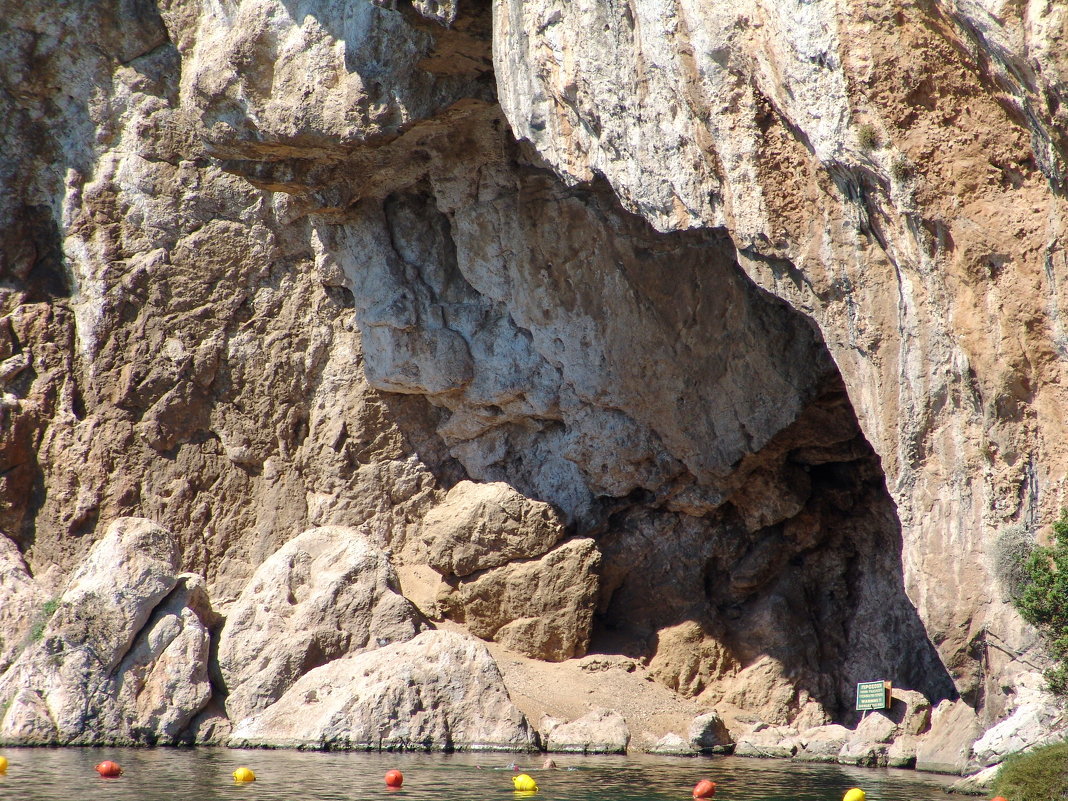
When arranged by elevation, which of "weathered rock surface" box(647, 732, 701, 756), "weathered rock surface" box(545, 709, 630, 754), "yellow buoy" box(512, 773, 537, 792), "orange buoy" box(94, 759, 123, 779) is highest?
"yellow buoy" box(512, 773, 537, 792)

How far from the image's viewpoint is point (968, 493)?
18.1 metres

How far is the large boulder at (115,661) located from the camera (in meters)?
23.7

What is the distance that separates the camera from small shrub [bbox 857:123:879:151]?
54.7 ft

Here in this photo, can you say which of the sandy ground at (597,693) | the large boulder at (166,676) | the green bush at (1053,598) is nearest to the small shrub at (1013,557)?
the green bush at (1053,598)

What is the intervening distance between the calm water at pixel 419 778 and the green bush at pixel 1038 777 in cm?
221

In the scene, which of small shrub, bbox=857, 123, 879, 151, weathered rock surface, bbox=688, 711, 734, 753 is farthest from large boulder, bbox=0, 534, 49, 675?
small shrub, bbox=857, 123, 879, 151

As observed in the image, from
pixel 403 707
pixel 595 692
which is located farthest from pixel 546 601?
pixel 403 707

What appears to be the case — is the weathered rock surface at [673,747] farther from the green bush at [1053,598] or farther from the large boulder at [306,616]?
the green bush at [1053,598]

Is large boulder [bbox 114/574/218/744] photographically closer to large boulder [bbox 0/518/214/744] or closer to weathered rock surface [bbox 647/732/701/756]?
large boulder [bbox 0/518/214/744]

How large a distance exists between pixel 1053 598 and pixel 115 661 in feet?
60.4

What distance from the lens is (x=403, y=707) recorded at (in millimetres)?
23797

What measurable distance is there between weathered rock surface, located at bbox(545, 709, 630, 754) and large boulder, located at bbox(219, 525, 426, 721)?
4.21 meters

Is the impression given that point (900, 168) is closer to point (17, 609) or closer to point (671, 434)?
point (671, 434)

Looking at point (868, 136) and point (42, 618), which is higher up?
point (868, 136)
